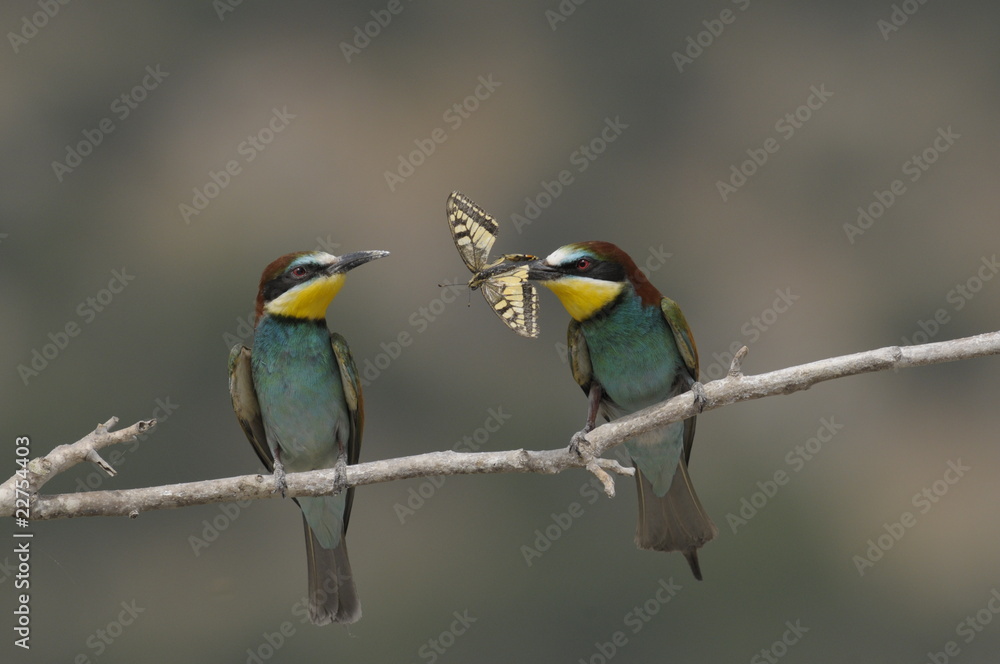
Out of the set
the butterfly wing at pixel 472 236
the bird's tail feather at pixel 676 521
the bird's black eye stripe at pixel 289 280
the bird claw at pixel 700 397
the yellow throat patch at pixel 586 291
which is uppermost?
the bird's black eye stripe at pixel 289 280

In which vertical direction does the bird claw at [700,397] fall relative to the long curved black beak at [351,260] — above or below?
below

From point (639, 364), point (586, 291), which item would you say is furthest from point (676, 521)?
point (586, 291)

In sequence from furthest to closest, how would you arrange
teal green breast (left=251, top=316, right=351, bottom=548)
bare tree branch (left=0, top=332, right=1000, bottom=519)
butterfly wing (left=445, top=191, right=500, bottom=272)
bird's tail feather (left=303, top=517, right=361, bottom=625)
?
bird's tail feather (left=303, top=517, right=361, bottom=625)
teal green breast (left=251, top=316, right=351, bottom=548)
butterfly wing (left=445, top=191, right=500, bottom=272)
bare tree branch (left=0, top=332, right=1000, bottom=519)

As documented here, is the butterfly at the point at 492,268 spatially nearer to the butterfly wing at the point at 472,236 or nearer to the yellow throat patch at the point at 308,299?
the butterfly wing at the point at 472,236

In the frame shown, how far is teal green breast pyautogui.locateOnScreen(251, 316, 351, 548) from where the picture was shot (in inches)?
90.4

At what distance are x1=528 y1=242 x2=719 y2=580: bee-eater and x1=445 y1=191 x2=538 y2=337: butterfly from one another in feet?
0.20

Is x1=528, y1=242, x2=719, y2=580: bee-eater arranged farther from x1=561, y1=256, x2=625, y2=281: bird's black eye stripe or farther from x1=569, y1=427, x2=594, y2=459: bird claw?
x1=569, y1=427, x2=594, y2=459: bird claw

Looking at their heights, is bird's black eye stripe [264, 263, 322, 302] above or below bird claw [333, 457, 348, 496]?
above

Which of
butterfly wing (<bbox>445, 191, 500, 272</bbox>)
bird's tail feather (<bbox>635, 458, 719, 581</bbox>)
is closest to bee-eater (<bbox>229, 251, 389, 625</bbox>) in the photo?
butterfly wing (<bbox>445, 191, 500, 272</bbox>)

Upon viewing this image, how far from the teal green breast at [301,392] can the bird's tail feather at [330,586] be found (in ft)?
0.28

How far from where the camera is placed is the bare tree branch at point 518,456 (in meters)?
1.85

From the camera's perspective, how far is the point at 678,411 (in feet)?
6.59

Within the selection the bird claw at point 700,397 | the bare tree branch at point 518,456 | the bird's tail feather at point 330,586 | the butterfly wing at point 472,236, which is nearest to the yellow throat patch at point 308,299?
the butterfly wing at point 472,236

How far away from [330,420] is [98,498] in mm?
569
